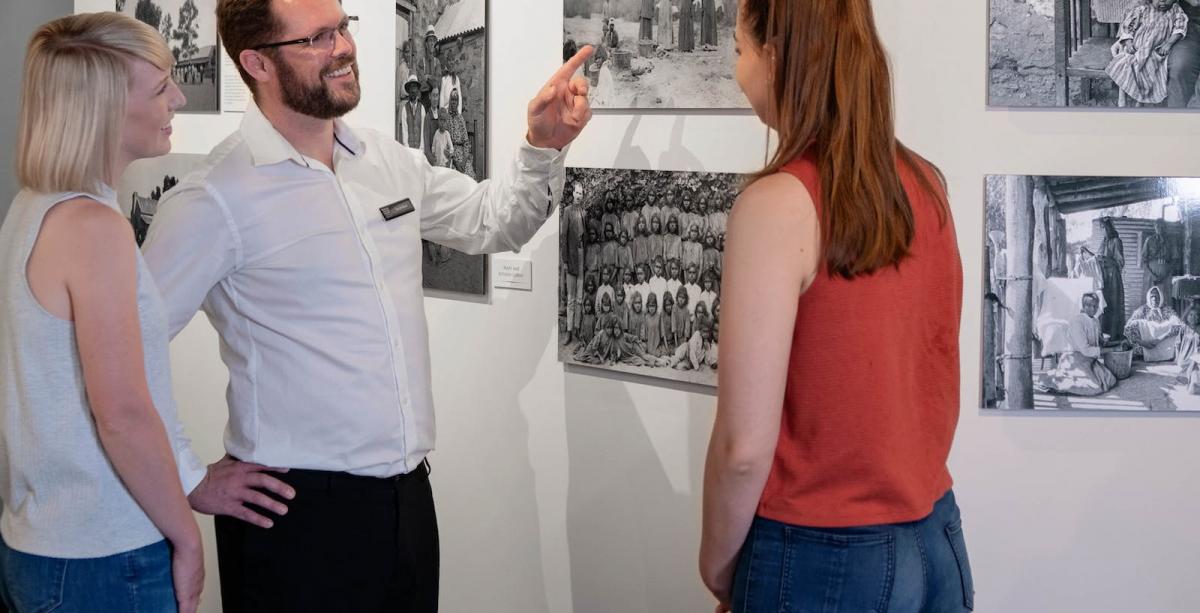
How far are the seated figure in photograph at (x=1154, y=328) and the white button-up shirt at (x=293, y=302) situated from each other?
1.56 metres

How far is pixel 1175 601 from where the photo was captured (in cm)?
252

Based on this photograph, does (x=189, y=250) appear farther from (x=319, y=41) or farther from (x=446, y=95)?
(x=446, y=95)

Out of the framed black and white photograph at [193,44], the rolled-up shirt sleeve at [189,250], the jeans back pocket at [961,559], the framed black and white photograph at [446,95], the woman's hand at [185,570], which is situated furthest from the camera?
the framed black and white photograph at [193,44]

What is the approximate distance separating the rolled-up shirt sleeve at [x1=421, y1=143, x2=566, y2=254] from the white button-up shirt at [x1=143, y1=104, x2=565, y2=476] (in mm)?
331

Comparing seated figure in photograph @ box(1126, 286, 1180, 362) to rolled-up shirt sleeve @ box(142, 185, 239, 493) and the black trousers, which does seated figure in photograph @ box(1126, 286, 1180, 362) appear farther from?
rolled-up shirt sleeve @ box(142, 185, 239, 493)

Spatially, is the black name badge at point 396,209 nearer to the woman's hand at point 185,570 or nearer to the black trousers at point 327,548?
the black trousers at point 327,548

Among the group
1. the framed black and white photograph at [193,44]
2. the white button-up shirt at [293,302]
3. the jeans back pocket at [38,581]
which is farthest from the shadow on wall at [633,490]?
the framed black and white photograph at [193,44]

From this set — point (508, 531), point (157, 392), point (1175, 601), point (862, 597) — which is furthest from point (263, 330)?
point (1175, 601)

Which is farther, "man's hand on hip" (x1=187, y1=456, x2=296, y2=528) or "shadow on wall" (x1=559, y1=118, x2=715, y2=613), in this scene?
"shadow on wall" (x1=559, y1=118, x2=715, y2=613)

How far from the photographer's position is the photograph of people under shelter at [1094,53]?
2.41m

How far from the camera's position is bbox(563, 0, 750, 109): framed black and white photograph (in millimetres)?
2791

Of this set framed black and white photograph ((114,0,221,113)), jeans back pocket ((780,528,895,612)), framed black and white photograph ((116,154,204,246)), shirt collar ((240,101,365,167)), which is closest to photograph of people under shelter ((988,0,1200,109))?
jeans back pocket ((780,528,895,612))

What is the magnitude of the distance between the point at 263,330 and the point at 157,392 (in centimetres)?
38

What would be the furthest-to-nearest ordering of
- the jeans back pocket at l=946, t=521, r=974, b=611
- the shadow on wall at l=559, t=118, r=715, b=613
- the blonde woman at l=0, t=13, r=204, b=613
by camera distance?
the shadow on wall at l=559, t=118, r=715, b=613, the blonde woman at l=0, t=13, r=204, b=613, the jeans back pocket at l=946, t=521, r=974, b=611
